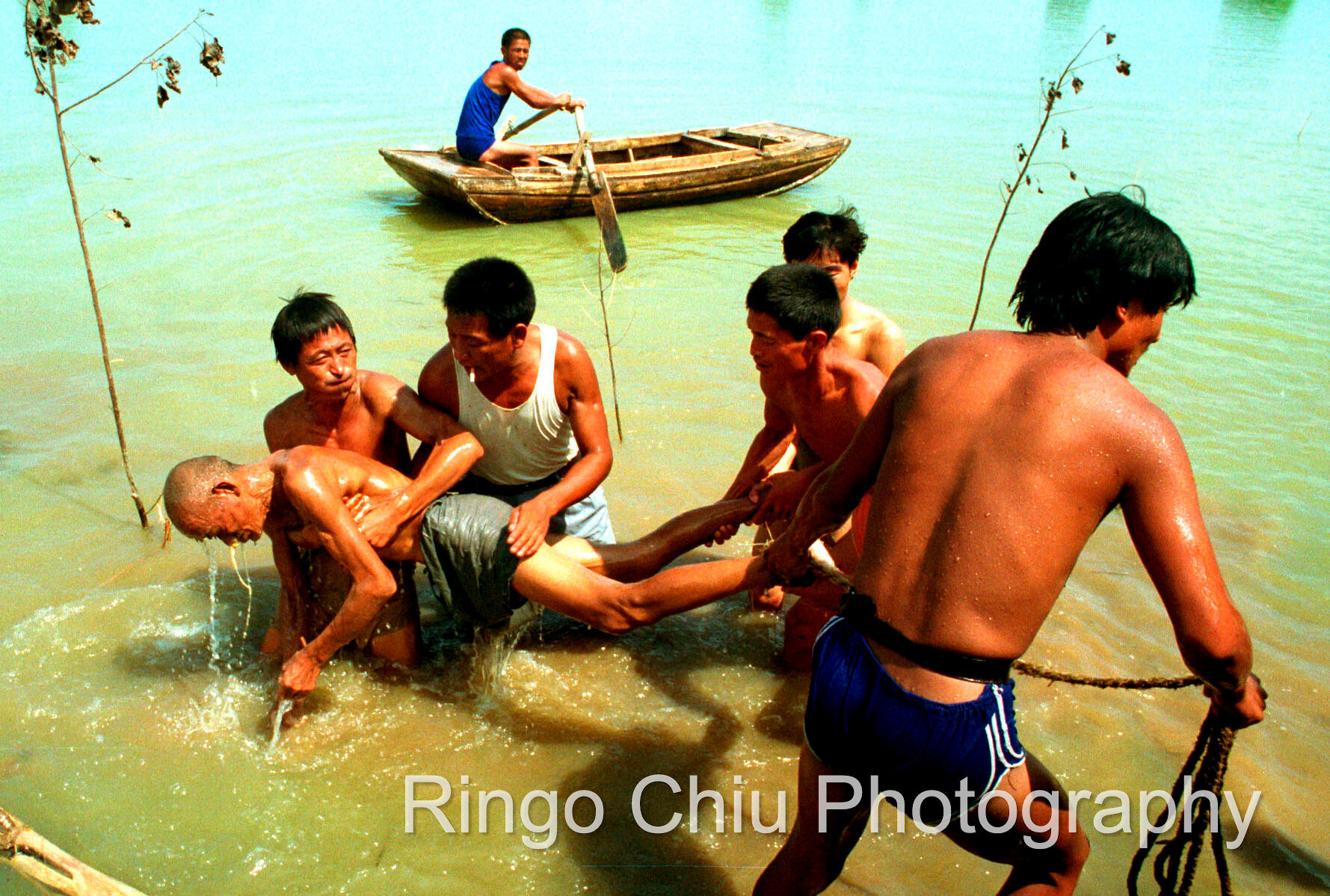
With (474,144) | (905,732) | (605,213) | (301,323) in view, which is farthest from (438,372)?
(474,144)

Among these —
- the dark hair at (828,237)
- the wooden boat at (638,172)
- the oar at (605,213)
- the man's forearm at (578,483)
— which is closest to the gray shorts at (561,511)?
the man's forearm at (578,483)

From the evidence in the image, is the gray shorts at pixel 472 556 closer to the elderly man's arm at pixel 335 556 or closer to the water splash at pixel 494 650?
the water splash at pixel 494 650

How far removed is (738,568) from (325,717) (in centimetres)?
176

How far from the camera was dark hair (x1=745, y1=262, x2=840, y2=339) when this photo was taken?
3102 mm

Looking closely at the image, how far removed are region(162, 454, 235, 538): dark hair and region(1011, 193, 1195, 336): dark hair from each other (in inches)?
109

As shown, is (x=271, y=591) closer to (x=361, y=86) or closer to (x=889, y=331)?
(x=889, y=331)

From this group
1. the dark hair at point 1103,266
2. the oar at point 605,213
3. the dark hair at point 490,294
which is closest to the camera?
the dark hair at point 1103,266

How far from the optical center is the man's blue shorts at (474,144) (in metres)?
10.7

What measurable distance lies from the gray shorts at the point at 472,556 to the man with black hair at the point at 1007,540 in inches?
68.0

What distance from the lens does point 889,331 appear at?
4211mm

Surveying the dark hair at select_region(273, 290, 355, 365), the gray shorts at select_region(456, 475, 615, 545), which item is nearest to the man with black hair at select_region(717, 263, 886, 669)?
the gray shorts at select_region(456, 475, 615, 545)

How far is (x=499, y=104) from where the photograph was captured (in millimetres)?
10750

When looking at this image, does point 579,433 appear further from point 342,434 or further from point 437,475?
point 342,434

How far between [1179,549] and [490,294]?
2463mm
